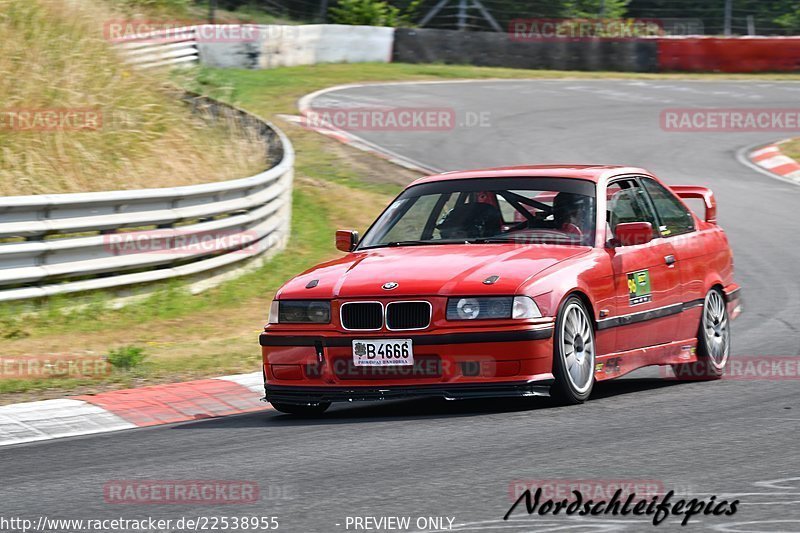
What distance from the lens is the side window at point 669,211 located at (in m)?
8.80

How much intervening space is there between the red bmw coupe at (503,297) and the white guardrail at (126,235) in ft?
11.4

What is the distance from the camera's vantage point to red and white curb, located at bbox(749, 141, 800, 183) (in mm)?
20578

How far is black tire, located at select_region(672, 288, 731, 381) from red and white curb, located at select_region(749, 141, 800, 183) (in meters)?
11.8

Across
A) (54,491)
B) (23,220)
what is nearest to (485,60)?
(23,220)

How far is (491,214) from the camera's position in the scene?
8.15m

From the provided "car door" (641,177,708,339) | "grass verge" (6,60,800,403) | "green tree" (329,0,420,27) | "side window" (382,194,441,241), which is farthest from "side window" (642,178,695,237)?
"green tree" (329,0,420,27)

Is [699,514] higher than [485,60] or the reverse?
higher

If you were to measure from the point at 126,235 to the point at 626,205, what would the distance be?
193 inches

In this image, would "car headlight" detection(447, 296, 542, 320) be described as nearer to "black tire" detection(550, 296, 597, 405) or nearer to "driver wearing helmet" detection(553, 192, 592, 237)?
"black tire" detection(550, 296, 597, 405)

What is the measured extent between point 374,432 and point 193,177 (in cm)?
807

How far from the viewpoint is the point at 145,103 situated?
15523mm

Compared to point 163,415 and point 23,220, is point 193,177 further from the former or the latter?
point 163,415
